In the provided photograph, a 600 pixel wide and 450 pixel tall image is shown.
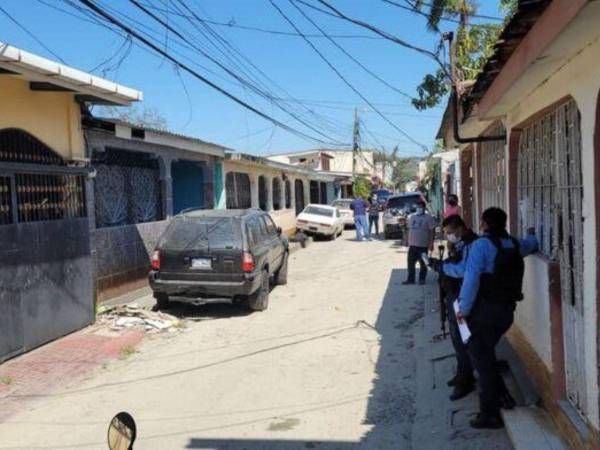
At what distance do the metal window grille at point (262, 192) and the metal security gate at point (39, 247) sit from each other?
1409 centimetres

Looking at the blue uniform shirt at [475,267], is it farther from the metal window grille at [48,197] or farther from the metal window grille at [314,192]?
the metal window grille at [314,192]

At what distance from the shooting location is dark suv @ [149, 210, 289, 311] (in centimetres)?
989

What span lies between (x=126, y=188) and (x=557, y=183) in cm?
931

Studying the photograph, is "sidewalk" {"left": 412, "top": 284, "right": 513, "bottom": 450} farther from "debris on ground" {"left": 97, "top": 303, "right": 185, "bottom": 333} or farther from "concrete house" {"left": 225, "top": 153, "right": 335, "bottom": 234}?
"concrete house" {"left": 225, "top": 153, "right": 335, "bottom": 234}

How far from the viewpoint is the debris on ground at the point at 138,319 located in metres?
9.27

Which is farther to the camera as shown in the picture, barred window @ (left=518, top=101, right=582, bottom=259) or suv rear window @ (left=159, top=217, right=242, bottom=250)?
suv rear window @ (left=159, top=217, right=242, bottom=250)

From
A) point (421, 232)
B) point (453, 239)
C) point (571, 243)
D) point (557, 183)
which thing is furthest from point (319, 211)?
point (571, 243)

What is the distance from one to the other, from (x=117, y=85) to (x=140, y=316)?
3.38m

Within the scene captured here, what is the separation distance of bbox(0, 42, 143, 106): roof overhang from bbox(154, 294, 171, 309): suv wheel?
3.07 metres

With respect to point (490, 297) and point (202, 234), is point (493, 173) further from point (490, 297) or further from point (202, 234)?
point (202, 234)

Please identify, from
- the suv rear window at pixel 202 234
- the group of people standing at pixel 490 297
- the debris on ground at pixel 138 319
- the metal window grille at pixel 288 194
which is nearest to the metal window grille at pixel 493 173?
the group of people standing at pixel 490 297

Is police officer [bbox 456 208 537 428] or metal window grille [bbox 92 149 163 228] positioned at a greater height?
metal window grille [bbox 92 149 163 228]

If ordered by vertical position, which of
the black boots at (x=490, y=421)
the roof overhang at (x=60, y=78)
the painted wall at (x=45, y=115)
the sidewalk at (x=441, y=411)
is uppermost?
the roof overhang at (x=60, y=78)

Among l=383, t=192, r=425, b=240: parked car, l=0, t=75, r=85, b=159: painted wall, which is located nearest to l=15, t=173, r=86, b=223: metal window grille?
l=0, t=75, r=85, b=159: painted wall
